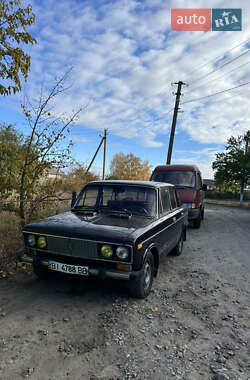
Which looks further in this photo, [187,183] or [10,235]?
[187,183]

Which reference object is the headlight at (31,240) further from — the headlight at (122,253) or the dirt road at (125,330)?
the headlight at (122,253)

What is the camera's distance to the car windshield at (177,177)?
9188mm

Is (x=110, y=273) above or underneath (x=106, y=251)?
underneath

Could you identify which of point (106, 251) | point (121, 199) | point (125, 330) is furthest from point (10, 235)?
point (125, 330)

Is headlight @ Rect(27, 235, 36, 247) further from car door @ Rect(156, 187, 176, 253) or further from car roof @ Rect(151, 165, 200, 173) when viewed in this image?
car roof @ Rect(151, 165, 200, 173)

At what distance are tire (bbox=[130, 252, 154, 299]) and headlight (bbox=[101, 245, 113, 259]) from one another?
46 cm

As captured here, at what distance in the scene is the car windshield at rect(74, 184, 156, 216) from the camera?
420 centimetres

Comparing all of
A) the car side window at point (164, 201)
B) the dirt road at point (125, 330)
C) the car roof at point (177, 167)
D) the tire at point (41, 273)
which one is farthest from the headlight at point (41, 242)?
the car roof at point (177, 167)

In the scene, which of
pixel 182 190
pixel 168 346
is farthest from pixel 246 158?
pixel 168 346

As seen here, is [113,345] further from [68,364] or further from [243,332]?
[243,332]

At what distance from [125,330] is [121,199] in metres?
2.09

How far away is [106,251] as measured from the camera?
10.3 feet

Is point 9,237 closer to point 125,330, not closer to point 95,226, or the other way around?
point 95,226

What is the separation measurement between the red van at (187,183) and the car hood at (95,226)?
5.08 metres
